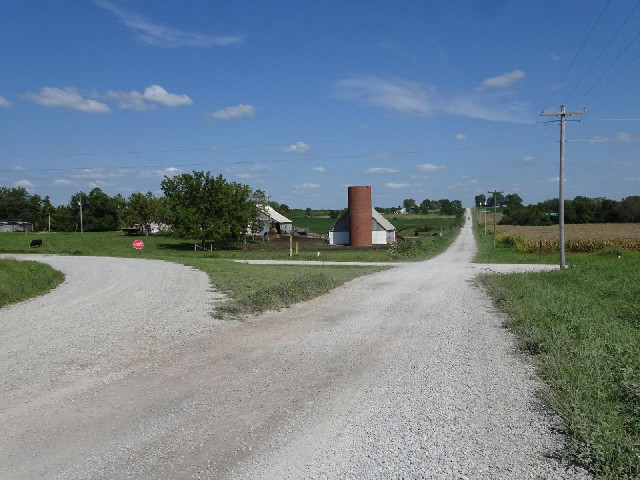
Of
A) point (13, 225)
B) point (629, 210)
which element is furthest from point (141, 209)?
point (629, 210)

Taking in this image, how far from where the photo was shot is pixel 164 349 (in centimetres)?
948

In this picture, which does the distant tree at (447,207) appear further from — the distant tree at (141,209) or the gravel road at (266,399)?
the gravel road at (266,399)

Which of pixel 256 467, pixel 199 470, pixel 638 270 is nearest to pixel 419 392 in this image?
pixel 256 467

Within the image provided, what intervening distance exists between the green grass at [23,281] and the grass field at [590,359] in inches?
577

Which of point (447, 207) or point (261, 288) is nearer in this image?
point (261, 288)

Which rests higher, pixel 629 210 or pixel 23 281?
pixel 629 210

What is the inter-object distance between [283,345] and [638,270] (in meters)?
18.3

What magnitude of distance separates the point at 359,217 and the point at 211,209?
1934 cm

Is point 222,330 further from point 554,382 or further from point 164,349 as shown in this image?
point 554,382

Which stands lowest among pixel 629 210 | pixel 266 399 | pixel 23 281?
pixel 266 399

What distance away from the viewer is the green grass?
1545cm

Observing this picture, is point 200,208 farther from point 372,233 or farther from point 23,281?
point 23,281

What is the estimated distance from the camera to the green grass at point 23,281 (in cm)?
1545

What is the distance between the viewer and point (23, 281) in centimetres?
1780
